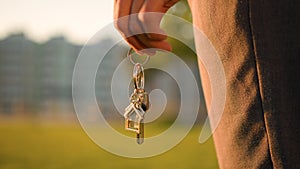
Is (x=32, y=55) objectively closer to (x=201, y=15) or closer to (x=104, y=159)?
(x=104, y=159)

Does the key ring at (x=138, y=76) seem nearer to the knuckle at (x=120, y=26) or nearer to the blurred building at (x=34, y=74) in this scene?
the knuckle at (x=120, y=26)

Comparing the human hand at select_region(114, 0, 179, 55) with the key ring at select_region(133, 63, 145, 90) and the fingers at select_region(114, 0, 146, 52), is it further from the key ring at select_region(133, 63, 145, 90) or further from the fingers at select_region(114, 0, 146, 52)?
the key ring at select_region(133, 63, 145, 90)

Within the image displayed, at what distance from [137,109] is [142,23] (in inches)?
7.5

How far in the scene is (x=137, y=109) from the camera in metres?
1.23

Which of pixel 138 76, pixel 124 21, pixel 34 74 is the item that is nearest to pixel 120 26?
pixel 124 21

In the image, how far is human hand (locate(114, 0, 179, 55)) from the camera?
3.68 feet

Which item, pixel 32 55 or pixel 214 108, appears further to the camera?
pixel 32 55

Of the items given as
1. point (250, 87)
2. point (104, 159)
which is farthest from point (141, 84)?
point (104, 159)

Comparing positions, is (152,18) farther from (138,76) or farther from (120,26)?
(138,76)

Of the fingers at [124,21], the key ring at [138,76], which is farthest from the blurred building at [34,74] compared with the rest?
the fingers at [124,21]

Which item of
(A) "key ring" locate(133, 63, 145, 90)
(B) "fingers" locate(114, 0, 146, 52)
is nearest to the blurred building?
(A) "key ring" locate(133, 63, 145, 90)

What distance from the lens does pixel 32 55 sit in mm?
31906

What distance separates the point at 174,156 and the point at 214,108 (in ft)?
31.1

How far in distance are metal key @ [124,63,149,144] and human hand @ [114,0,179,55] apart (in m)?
0.11
